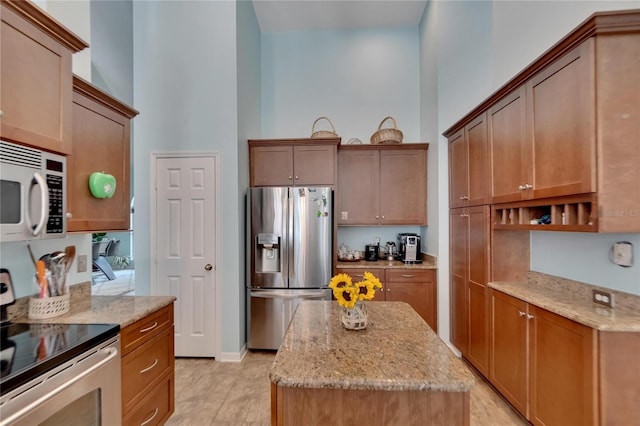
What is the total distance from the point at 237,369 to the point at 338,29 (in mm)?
4531

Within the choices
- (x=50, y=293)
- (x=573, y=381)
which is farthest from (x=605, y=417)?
(x=50, y=293)

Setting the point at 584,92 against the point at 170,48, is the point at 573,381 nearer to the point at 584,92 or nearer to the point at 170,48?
the point at 584,92

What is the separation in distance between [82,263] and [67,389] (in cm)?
108

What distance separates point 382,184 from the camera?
3809 mm

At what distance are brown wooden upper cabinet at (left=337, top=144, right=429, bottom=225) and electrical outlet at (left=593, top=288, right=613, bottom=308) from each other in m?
2.05

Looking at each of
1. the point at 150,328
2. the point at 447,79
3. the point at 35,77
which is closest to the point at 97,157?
the point at 35,77

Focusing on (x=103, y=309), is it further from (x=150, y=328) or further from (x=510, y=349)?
(x=510, y=349)

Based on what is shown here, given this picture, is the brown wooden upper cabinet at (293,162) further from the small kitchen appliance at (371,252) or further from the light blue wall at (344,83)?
the small kitchen appliance at (371,252)

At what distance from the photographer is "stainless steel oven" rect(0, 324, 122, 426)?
3.37 feet

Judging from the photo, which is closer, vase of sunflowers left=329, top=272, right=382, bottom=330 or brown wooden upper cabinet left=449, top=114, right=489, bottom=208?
vase of sunflowers left=329, top=272, right=382, bottom=330

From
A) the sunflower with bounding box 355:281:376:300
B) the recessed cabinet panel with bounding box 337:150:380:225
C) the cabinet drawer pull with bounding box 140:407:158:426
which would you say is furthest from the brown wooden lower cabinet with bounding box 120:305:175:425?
the recessed cabinet panel with bounding box 337:150:380:225

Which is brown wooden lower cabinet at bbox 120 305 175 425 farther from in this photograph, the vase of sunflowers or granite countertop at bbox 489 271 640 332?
granite countertop at bbox 489 271 640 332

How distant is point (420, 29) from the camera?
4035mm

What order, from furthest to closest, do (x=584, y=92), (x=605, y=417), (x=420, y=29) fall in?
(x=420, y=29), (x=584, y=92), (x=605, y=417)
